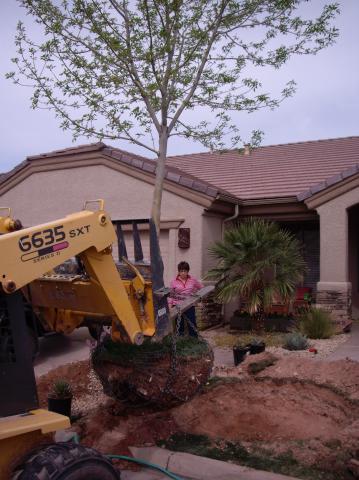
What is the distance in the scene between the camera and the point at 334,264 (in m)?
12.3

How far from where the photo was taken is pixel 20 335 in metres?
3.37

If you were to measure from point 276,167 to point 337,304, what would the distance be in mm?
5292

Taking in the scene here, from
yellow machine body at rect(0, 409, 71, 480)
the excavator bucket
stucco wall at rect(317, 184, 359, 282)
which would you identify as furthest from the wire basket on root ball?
stucco wall at rect(317, 184, 359, 282)

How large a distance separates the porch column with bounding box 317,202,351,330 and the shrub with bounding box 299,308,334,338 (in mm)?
827

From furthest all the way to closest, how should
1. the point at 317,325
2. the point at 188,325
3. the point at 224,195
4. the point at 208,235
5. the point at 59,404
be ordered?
the point at 208,235 < the point at 224,195 < the point at 317,325 < the point at 188,325 < the point at 59,404

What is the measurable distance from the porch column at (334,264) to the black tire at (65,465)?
9.31 meters

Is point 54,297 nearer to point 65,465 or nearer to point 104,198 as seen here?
point 65,465

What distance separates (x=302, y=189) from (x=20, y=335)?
37.4 ft

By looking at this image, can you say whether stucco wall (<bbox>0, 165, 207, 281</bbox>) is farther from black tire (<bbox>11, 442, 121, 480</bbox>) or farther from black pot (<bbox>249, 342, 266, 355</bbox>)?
black tire (<bbox>11, 442, 121, 480</bbox>)

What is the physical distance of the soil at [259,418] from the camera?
5105mm

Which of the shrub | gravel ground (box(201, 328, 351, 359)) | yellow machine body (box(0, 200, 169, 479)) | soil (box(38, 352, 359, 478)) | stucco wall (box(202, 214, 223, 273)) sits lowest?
soil (box(38, 352, 359, 478))

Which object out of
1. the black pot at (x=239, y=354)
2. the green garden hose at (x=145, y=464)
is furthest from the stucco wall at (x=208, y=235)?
the green garden hose at (x=145, y=464)

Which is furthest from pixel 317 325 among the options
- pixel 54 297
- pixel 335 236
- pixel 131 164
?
pixel 54 297

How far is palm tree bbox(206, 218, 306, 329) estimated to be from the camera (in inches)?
448
